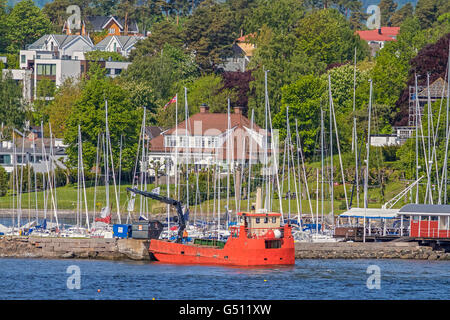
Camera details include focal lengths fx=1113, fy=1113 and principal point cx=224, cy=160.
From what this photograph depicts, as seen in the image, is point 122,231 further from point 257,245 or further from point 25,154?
point 25,154

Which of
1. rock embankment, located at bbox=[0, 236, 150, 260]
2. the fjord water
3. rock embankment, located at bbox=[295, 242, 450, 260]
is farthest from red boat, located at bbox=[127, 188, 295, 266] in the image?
rock embankment, located at bbox=[295, 242, 450, 260]

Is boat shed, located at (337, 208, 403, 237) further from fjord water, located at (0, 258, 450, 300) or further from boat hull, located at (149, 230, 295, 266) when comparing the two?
boat hull, located at (149, 230, 295, 266)

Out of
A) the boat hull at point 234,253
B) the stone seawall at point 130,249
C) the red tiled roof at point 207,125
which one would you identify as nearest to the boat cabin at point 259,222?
the boat hull at point 234,253

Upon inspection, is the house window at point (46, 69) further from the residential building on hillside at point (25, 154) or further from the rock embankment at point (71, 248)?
the rock embankment at point (71, 248)

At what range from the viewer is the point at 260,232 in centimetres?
7281

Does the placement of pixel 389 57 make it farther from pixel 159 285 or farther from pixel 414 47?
pixel 159 285

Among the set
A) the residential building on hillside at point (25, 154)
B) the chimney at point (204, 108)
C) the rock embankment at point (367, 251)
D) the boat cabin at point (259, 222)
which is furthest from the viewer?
the chimney at point (204, 108)

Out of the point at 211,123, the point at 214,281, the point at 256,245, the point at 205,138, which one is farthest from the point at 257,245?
the point at 211,123

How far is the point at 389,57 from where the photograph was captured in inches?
5792

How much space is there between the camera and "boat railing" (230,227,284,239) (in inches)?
2837

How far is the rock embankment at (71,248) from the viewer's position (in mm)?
78000

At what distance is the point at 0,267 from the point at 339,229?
2758cm

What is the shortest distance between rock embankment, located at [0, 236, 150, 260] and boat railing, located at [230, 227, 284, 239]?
782 cm

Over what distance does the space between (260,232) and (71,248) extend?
1488 cm
